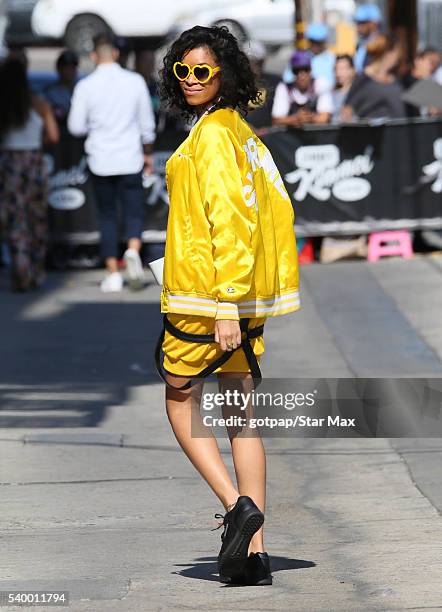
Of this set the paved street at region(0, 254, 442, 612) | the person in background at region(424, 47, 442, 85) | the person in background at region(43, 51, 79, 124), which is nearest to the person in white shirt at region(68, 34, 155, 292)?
the paved street at region(0, 254, 442, 612)

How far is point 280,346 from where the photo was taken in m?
10.2

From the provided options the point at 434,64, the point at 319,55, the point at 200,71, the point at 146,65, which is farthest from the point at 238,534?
the point at 319,55

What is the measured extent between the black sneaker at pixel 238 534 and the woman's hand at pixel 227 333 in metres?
0.54

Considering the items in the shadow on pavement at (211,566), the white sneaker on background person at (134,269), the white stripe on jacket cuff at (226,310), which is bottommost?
the white sneaker on background person at (134,269)

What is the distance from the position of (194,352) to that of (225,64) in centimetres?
100

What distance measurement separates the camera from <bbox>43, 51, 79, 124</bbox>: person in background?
14688mm

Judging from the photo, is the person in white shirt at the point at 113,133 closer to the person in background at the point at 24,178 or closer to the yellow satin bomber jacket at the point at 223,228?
the person in background at the point at 24,178

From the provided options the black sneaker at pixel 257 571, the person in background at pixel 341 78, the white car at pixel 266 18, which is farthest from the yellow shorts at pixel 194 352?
the white car at pixel 266 18

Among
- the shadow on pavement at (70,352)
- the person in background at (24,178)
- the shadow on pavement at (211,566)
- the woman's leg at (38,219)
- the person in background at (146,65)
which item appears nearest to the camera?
the shadow on pavement at (211,566)

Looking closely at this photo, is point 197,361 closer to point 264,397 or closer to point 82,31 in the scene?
point 264,397

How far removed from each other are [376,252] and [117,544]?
858cm

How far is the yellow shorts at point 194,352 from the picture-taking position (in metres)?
5.18

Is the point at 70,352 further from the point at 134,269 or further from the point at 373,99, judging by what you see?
the point at 373,99

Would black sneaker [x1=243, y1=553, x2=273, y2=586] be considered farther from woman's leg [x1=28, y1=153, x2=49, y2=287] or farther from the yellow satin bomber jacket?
woman's leg [x1=28, y1=153, x2=49, y2=287]
